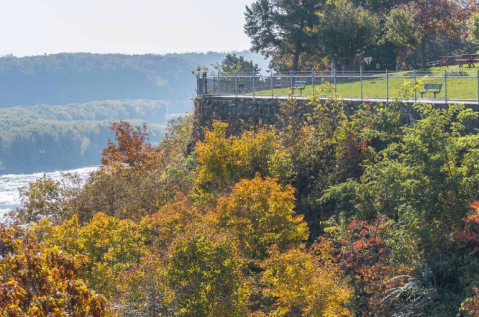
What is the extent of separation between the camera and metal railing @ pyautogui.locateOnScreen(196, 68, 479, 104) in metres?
20.1

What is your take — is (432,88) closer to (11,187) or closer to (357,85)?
(357,85)

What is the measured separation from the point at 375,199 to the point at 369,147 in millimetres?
2462

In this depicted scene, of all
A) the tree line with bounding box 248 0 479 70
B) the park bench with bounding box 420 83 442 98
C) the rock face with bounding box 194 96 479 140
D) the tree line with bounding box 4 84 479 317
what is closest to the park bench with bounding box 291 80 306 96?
the rock face with bounding box 194 96 479 140

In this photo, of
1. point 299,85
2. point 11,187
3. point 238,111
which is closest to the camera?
point 299,85

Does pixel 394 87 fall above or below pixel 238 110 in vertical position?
above

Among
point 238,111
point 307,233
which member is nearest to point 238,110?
point 238,111

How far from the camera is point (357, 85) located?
26.9m

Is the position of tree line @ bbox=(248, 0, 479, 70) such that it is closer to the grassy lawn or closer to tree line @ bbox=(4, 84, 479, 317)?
the grassy lawn

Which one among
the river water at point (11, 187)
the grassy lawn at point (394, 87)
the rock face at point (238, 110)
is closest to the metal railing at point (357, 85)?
the grassy lawn at point (394, 87)

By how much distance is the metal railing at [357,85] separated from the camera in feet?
Answer: 65.8

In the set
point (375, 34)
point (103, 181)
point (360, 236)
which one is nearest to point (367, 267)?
point (360, 236)

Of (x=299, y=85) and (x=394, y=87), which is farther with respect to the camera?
(x=299, y=85)

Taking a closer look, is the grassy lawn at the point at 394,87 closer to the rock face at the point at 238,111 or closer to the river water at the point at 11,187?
the rock face at the point at 238,111

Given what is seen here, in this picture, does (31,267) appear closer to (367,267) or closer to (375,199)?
(367,267)
